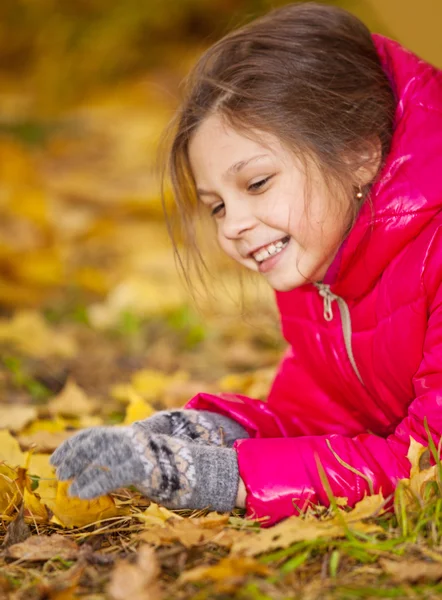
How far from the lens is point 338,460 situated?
137 cm

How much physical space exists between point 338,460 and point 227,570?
14.3 inches

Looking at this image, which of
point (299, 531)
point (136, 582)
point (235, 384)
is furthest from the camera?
point (235, 384)

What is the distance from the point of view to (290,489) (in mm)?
1346

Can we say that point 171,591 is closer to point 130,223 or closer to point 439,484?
point 439,484

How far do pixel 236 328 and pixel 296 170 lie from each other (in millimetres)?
1503

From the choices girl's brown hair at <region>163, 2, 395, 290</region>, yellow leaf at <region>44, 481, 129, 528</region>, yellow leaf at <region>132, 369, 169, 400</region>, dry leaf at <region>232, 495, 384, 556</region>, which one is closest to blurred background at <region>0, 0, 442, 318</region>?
girl's brown hair at <region>163, 2, 395, 290</region>

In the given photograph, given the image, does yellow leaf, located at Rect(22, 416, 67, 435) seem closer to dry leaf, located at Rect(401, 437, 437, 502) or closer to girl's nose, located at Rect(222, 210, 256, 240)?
girl's nose, located at Rect(222, 210, 256, 240)

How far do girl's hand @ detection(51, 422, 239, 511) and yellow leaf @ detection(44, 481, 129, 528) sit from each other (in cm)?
10

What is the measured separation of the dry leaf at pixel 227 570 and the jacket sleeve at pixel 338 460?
0.24 meters

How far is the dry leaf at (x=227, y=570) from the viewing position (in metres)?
1.07

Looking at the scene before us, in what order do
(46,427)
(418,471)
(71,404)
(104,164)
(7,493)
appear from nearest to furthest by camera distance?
1. (418,471)
2. (7,493)
3. (46,427)
4. (71,404)
5. (104,164)

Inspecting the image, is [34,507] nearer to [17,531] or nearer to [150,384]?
[17,531]

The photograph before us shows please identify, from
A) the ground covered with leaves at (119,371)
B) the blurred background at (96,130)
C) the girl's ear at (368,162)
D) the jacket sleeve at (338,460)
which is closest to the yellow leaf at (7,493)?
the ground covered with leaves at (119,371)

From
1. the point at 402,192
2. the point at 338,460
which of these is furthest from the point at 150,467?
the point at 402,192
